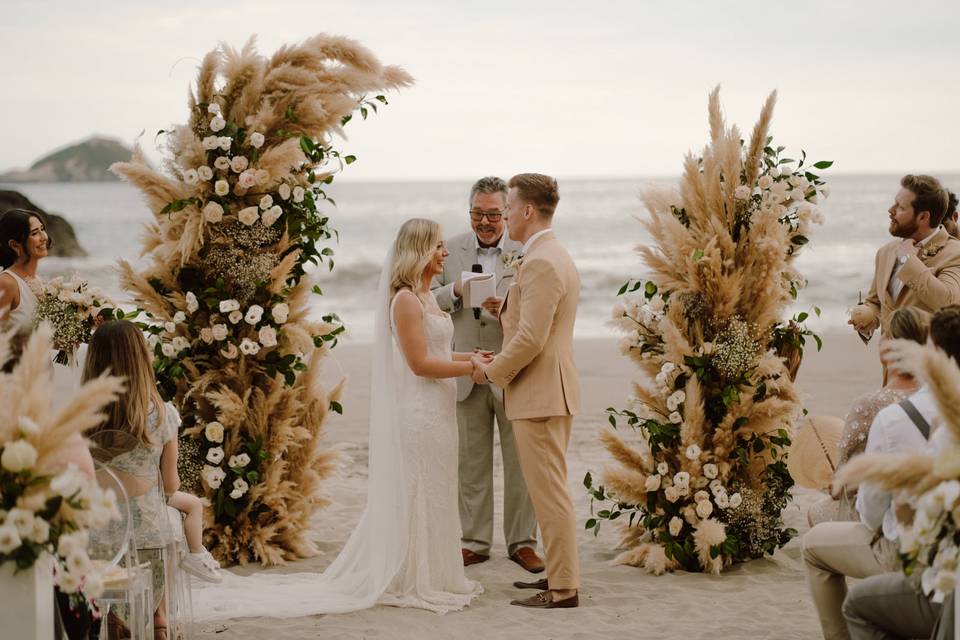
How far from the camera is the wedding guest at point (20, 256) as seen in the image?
245 inches

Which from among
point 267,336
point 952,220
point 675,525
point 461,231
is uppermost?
point 461,231

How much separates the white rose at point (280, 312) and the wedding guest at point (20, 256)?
4.47ft

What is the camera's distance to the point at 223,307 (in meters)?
6.50

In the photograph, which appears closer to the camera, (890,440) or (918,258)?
(890,440)

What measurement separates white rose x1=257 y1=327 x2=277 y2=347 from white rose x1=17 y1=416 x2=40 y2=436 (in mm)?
3197

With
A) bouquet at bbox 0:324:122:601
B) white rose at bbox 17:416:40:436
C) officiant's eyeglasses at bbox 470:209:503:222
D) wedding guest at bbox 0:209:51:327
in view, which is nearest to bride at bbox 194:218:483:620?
officiant's eyeglasses at bbox 470:209:503:222

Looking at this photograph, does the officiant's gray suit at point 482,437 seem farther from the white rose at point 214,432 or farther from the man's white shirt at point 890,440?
the man's white shirt at point 890,440

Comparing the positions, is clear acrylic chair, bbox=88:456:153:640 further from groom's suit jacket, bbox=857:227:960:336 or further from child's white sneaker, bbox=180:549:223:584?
groom's suit jacket, bbox=857:227:960:336

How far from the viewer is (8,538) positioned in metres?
3.31

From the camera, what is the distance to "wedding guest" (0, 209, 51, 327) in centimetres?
622

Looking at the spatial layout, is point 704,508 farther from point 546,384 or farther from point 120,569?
point 120,569

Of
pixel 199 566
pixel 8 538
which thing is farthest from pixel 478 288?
pixel 8 538

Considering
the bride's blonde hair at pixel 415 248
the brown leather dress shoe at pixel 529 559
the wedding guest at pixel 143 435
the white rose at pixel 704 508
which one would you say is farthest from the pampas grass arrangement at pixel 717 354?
the wedding guest at pixel 143 435

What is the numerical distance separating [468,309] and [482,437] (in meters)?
0.81
